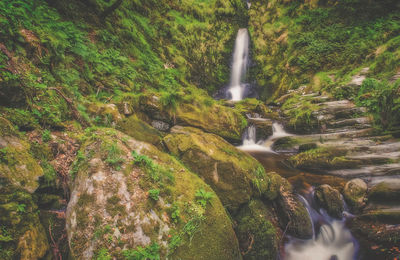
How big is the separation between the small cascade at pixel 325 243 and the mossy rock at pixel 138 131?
12.6 feet

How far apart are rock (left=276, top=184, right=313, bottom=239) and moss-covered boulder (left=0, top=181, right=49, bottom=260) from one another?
4.30 m

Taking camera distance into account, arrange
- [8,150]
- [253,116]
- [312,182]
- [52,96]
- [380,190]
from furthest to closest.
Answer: [253,116]
[312,182]
[380,190]
[52,96]
[8,150]

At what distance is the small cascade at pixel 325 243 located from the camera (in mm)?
3689

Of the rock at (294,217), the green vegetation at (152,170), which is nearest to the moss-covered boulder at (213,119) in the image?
the rock at (294,217)

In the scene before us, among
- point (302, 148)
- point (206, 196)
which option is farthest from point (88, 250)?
point (302, 148)

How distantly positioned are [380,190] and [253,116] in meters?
6.72

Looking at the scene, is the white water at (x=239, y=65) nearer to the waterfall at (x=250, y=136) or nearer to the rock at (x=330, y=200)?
the waterfall at (x=250, y=136)

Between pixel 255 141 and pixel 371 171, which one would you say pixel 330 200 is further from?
pixel 255 141

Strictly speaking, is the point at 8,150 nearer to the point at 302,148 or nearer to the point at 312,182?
the point at 312,182

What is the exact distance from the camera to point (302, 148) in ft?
23.6

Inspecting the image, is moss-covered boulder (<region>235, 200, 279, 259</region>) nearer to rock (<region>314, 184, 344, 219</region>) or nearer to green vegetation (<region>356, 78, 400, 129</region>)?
rock (<region>314, 184, 344, 219</region>)

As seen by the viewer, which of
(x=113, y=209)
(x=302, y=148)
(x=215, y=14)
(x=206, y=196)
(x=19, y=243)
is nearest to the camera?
(x=19, y=243)

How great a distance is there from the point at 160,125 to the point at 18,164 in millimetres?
3902

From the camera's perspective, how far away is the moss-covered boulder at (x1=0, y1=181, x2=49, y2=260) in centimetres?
147
